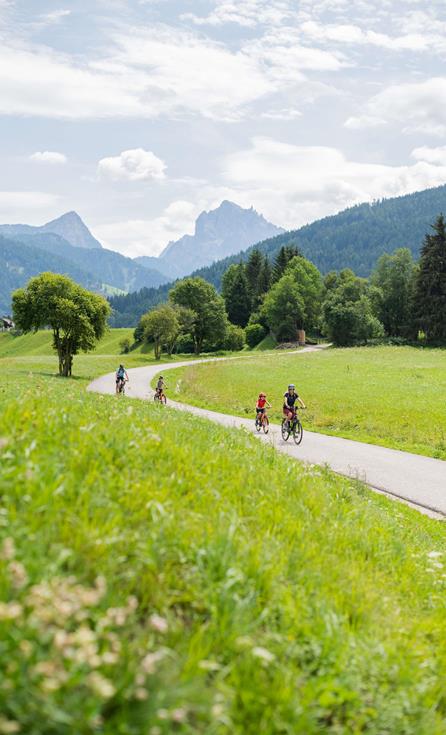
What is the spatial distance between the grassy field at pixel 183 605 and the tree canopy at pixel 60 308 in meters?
51.6

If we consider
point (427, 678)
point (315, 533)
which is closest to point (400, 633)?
point (427, 678)

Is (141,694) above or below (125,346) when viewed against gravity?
below

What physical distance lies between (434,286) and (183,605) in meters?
100

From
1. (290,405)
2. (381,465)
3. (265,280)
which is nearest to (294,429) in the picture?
(290,405)

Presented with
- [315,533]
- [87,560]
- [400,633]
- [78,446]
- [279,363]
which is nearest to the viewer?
[87,560]

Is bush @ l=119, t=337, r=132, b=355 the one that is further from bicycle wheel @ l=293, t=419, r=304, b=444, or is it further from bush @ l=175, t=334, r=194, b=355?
bicycle wheel @ l=293, t=419, r=304, b=444

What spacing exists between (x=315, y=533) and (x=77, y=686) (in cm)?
376

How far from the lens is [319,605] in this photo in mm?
4184

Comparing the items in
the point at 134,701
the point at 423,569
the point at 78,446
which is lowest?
the point at 423,569

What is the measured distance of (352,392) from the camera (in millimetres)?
39344

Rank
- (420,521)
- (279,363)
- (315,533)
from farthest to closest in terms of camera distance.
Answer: (279,363)
(420,521)
(315,533)

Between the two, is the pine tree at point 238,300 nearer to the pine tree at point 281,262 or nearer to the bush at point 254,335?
the pine tree at point 281,262

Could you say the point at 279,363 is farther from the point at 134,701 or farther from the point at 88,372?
the point at 134,701

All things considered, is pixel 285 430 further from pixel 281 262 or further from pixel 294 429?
pixel 281 262
